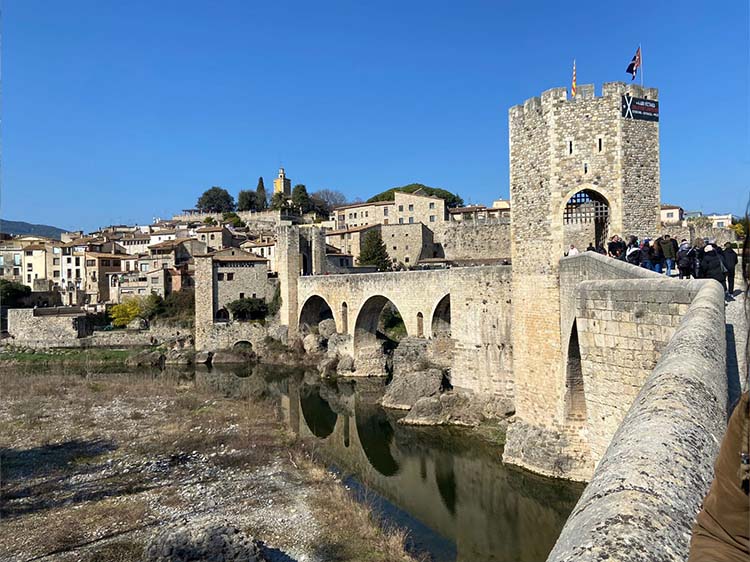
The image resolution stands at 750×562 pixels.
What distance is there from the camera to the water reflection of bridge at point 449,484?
11.1m

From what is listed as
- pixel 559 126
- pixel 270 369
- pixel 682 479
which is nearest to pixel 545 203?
pixel 559 126

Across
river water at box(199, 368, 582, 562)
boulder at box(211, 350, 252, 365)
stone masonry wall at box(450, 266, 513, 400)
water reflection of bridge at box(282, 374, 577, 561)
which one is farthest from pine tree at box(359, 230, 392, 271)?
stone masonry wall at box(450, 266, 513, 400)

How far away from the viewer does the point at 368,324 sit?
100.0ft

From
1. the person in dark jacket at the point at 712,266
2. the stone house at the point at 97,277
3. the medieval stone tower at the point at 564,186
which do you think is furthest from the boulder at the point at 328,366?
the stone house at the point at 97,277

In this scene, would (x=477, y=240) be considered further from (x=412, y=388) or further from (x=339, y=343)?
(x=412, y=388)

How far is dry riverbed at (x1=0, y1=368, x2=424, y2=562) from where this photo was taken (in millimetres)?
9992

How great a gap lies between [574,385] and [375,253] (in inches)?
1422

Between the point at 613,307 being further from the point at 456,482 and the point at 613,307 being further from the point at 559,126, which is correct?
the point at 456,482

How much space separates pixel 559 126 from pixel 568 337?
172 inches

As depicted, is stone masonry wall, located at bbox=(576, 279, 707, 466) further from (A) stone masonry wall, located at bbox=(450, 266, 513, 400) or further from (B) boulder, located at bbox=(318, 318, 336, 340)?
(B) boulder, located at bbox=(318, 318, 336, 340)

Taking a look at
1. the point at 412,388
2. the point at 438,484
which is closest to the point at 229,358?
the point at 412,388

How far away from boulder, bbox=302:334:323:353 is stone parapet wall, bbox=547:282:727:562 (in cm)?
3155

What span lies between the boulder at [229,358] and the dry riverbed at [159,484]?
1334cm

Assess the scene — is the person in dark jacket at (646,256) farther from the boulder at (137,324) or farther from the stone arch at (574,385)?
the boulder at (137,324)
